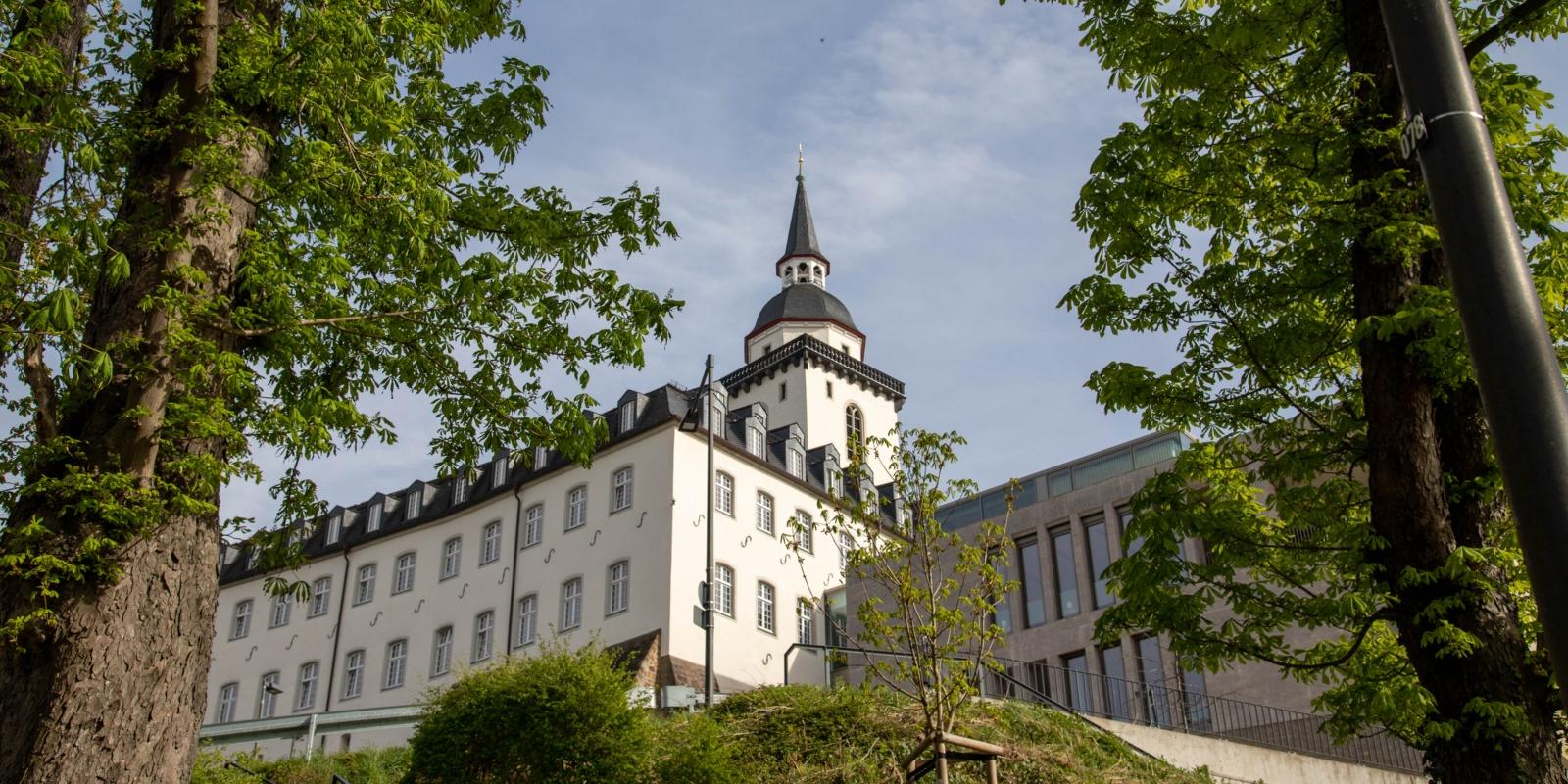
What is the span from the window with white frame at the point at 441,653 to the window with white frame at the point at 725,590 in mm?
10380

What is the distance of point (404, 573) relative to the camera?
160 feet

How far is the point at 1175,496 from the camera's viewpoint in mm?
10164

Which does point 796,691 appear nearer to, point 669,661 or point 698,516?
point 669,661

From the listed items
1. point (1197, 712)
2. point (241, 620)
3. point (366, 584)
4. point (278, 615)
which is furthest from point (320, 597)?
point (1197, 712)

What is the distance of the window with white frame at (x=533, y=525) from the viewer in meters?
43.9

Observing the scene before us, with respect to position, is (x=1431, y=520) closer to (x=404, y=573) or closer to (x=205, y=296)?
(x=205, y=296)

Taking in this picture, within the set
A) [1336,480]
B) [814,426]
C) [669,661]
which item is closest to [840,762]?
[1336,480]

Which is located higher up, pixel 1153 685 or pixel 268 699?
pixel 268 699

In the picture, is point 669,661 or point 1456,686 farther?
point 669,661

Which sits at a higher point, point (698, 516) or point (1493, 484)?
point (698, 516)

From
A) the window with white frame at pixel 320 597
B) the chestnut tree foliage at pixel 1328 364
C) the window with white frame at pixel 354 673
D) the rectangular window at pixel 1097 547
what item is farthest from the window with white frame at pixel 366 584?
the chestnut tree foliage at pixel 1328 364

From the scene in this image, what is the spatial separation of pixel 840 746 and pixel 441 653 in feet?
100

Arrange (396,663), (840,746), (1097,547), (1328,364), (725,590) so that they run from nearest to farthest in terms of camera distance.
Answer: (1328,364) → (840,746) → (1097,547) → (725,590) → (396,663)

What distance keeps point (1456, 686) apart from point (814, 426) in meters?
47.5
